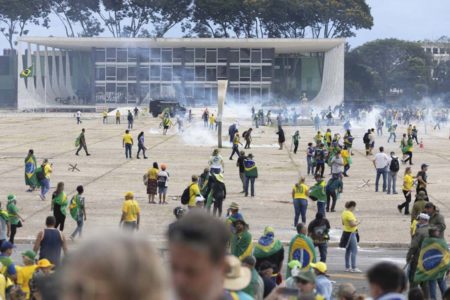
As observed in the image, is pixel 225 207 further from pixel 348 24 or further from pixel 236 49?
pixel 348 24

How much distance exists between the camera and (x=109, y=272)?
1.99m

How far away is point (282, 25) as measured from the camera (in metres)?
130

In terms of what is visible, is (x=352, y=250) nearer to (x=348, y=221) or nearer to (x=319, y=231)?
(x=348, y=221)

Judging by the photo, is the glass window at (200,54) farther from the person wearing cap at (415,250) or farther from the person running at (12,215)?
the person wearing cap at (415,250)

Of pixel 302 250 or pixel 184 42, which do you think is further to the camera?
pixel 184 42

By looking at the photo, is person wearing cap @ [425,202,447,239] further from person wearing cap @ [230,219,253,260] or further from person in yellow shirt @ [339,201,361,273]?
person wearing cap @ [230,219,253,260]

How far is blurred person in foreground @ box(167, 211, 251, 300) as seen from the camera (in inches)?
93.4

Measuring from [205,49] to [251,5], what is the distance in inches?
514

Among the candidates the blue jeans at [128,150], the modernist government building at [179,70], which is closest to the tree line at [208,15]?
the modernist government building at [179,70]

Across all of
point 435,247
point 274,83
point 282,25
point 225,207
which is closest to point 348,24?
point 282,25

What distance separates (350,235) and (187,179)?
15765mm

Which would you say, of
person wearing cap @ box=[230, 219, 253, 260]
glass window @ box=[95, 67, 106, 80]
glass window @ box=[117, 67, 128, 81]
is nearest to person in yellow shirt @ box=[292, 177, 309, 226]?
person wearing cap @ box=[230, 219, 253, 260]

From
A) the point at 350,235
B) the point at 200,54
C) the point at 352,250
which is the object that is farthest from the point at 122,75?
→ the point at 350,235

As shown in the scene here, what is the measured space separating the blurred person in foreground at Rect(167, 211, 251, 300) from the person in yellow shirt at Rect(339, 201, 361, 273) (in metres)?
→ 12.8
